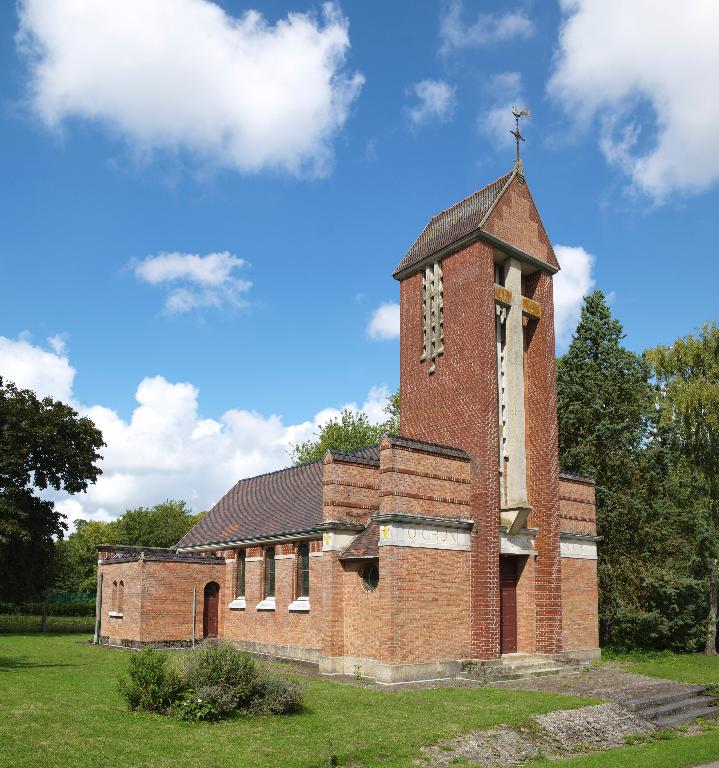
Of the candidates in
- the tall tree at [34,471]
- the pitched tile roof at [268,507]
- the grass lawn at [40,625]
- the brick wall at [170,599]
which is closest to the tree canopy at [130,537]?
the grass lawn at [40,625]

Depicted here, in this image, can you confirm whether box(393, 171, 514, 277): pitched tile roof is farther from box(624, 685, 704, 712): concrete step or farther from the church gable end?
box(624, 685, 704, 712): concrete step

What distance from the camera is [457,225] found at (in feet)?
79.2

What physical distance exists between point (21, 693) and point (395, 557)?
9.36 metres

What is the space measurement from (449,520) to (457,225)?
975 cm

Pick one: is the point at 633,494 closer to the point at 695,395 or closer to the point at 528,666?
the point at 695,395

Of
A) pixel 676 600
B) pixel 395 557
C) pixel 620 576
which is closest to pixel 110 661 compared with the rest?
pixel 395 557

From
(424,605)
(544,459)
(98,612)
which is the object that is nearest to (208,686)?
(424,605)

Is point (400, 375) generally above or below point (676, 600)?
above

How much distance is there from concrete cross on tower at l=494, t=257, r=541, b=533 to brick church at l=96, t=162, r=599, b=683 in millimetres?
51

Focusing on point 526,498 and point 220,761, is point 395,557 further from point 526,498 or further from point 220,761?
point 220,761

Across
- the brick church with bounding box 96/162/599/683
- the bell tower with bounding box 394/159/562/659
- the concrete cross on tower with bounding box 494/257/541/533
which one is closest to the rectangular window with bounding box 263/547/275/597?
the brick church with bounding box 96/162/599/683

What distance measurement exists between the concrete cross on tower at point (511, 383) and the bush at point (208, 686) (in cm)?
1097

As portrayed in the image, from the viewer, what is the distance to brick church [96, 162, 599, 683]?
2030 centimetres

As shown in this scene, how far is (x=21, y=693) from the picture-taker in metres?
15.4
